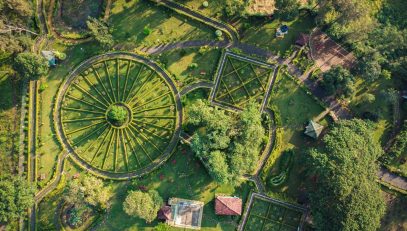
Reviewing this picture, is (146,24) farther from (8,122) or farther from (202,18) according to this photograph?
(8,122)

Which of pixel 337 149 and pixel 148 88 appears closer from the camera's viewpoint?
pixel 337 149

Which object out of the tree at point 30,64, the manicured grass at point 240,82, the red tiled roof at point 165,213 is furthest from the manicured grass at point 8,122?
the manicured grass at point 240,82

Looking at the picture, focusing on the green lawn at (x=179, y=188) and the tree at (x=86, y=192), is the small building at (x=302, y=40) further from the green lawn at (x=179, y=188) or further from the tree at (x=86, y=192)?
the tree at (x=86, y=192)

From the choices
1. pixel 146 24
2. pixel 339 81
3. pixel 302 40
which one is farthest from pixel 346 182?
pixel 146 24

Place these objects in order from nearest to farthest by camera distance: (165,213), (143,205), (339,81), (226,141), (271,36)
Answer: (226,141), (143,205), (165,213), (339,81), (271,36)

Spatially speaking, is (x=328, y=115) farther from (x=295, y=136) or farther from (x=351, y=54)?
(x=351, y=54)

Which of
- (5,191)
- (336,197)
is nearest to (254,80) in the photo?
(336,197)
